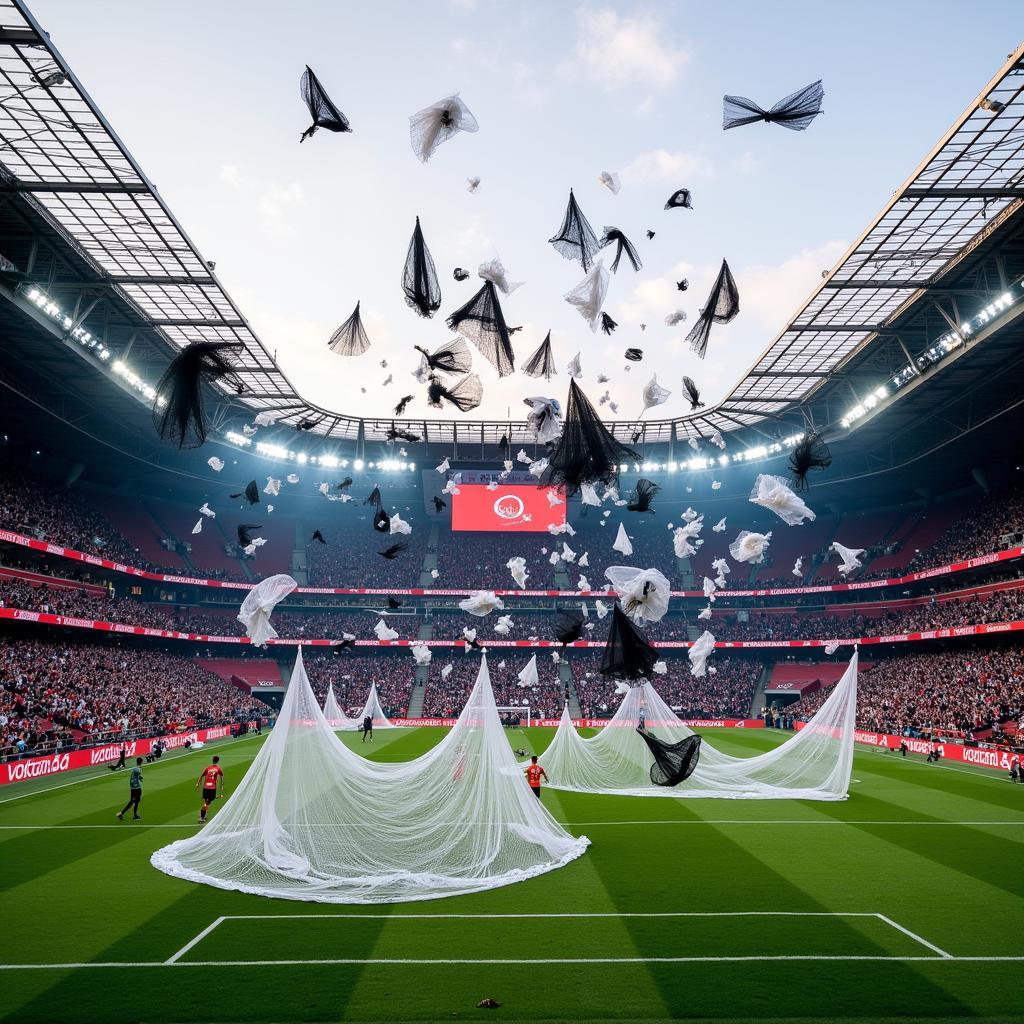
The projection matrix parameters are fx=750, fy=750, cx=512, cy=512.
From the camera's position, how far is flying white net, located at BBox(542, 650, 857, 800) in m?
21.4

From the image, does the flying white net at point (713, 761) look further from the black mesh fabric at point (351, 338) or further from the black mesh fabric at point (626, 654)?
the black mesh fabric at point (351, 338)

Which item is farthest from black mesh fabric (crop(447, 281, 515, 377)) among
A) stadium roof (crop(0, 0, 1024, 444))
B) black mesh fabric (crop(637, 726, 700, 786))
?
stadium roof (crop(0, 0, 1024, 444))

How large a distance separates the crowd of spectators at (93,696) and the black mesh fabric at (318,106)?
23.2 metres

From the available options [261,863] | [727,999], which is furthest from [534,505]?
[727,999]

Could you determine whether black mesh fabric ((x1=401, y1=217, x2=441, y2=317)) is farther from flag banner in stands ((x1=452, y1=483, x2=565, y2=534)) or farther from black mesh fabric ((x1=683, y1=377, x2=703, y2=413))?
flag banner in stands ((x1=452, y1=483, x2=565, y2=534))

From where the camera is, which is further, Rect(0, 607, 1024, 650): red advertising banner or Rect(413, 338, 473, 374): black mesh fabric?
Rect(0, 607, 1024, 650): red advertising banner

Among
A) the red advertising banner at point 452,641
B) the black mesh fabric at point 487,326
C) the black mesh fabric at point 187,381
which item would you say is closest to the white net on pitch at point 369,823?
the black mesh fabric at point 187,381

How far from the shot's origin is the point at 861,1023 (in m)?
7.78

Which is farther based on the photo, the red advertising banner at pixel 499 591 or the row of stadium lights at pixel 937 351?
the red advertising banner at pixel 499 591

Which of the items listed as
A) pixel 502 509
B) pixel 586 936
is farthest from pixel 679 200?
pixel 502 509

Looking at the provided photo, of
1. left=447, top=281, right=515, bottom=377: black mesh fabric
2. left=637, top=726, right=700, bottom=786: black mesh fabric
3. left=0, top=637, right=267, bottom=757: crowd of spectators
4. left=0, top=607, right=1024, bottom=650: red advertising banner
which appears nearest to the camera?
left=447, top=281, right=515, bottom=377: black mesh fabric

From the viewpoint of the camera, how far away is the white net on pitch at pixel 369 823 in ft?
40.8

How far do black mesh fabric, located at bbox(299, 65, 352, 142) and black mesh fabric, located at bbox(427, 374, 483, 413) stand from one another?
233 inches

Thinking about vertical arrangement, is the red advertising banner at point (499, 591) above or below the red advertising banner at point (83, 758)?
above
